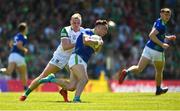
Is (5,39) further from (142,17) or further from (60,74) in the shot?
(142,17)

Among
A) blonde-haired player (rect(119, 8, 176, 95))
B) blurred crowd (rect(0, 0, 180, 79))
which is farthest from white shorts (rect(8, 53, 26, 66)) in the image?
blurred crowd (rect(0, 0, 180, 79))

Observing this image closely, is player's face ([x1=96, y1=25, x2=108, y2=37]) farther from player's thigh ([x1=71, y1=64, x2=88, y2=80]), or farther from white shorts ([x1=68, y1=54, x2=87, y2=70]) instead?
player's thigh ([x1=71, y1=64, x2=88, y2=80])

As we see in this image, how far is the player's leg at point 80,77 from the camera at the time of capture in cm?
2031

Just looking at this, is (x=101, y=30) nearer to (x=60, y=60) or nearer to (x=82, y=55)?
(x=82, y=55)

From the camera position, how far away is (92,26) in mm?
39938

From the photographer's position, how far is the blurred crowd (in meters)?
37.7

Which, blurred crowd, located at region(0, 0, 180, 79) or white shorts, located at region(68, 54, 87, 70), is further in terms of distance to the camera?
blurred crowd, located at region(0, 0, 180, 79)

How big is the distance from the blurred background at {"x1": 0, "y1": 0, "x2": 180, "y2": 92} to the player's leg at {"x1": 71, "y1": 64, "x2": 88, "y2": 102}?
54.5ft

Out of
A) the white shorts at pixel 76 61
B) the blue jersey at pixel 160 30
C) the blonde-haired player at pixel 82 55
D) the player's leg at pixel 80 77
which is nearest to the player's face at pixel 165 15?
the blue jersey at pixel 160 30

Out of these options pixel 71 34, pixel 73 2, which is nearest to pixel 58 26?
pixel 73 2

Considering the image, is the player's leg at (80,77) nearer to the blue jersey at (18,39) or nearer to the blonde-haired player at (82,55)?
the blonde-haired player at (82,55)

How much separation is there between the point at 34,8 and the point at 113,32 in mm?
5219

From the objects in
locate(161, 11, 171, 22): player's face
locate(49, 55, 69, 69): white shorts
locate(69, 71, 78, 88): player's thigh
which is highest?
locate(161, 11, 171, 22): player's face

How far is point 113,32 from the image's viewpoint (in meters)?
39.2
